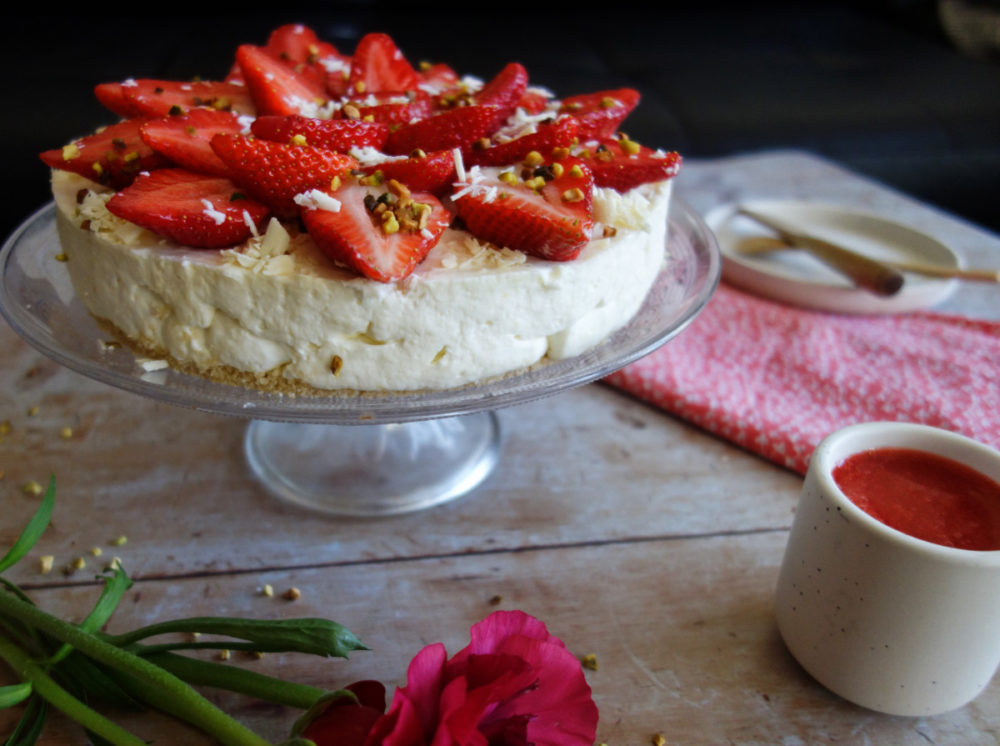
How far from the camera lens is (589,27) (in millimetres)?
3568

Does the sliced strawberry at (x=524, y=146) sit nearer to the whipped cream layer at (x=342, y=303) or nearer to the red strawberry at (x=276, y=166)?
the whipped cream layer at (x=342, y=303)

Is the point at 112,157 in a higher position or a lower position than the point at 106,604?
higher

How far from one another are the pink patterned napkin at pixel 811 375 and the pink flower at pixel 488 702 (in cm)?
67

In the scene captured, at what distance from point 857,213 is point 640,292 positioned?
1014 mm

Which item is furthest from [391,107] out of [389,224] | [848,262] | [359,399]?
[848,262]

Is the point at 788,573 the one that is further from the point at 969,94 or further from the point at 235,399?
the point at 969,94

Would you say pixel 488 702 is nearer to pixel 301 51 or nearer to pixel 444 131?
pixel 444 131

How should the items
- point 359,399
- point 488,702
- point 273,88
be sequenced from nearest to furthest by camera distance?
point 488,702 → point 359,399 → point 273,88

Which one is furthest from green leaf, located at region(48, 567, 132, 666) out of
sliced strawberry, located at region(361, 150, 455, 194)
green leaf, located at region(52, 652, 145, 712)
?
sliced strawberry, located at region(361, 150, 455, 194)

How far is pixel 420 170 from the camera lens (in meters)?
1.03

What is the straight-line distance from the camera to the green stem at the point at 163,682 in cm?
76

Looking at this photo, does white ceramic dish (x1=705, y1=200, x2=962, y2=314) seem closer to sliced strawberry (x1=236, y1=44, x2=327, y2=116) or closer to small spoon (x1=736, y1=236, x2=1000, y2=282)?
small spoon (x1=736, y1=236, x2=1000, y2=282)

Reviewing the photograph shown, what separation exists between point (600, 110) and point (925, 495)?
69cm

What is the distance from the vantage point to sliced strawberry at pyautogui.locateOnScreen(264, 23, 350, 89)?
141 centimetres
